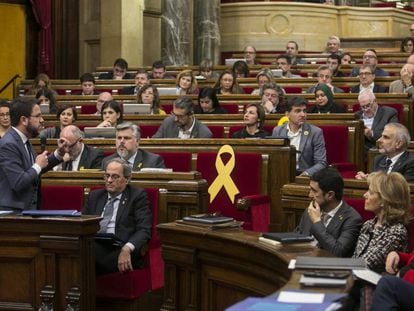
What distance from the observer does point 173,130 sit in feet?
27.1

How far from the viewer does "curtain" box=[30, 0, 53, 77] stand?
1439 cm

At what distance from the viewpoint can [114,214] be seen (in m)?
5.95

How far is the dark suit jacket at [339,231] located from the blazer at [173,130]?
9.66 feet

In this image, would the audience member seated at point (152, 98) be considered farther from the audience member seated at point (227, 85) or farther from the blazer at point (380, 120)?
the blazer at point (380, 120)

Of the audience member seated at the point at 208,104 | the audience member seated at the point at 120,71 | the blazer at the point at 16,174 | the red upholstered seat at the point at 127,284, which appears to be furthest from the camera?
the audience member seated at the point at 120,71

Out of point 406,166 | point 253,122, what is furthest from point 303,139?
point 406,166

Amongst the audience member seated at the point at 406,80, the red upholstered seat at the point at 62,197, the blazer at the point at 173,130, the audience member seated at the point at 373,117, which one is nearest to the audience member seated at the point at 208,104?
the blazer at the point at 173,130

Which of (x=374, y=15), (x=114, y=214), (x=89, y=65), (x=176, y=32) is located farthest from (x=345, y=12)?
(x=114, y=214)

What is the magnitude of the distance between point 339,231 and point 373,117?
12.0 feet

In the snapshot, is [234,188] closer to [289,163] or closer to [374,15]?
[289,163]

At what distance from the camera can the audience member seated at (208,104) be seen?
920 centimetres

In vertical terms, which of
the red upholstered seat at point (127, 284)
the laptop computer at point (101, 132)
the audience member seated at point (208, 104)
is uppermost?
the audience member seated at point (208, 104)

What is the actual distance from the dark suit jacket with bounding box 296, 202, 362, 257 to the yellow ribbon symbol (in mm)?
1878

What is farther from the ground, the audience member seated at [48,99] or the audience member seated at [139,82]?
the audience member seated at [139,82]
